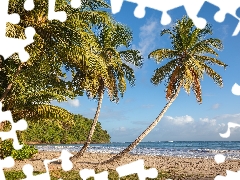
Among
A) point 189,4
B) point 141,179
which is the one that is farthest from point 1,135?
point 189,4

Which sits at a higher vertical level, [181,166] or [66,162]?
[66,162]

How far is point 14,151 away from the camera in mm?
18562

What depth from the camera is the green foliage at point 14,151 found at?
652 inches

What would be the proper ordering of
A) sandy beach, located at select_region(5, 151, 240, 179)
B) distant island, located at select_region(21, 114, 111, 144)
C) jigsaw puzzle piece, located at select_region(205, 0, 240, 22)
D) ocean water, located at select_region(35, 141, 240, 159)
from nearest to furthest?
jigsaw puzzle piece, located at select_region(205, 0, 240, 22)
sandy beach, located at select_region(5, 151, 240, 179)
ocean water, located at select_region(35, 141, 240, 159)
distant island, located at select_region(21, 114, 111, 144)

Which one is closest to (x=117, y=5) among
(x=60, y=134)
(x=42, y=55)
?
(x=42, y=55)

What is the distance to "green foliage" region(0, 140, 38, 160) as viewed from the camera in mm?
16559

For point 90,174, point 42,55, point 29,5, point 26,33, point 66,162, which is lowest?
point 90,174

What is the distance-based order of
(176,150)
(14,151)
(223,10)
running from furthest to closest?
(176,150), (14,151), (223,10)

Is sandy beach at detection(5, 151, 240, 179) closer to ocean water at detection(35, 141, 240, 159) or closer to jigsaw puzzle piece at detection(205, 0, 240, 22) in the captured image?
ocean water at detection(35, 141, 240, 159)

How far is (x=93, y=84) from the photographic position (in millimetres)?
19125

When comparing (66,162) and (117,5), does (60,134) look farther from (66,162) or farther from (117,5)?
(117,5)

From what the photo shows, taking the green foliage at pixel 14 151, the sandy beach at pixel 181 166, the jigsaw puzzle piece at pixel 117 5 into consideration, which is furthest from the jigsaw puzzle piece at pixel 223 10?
the green foliage at pixel 14 151

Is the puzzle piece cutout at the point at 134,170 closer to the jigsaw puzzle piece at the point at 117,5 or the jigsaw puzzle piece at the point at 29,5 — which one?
the jigsaw puzzle piece at the point at 117,5

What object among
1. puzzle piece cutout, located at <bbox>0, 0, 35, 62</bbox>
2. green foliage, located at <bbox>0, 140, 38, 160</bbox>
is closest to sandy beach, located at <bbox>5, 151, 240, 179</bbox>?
green foliage, located at <bbox>0, 140, 38, 160</bbox>
